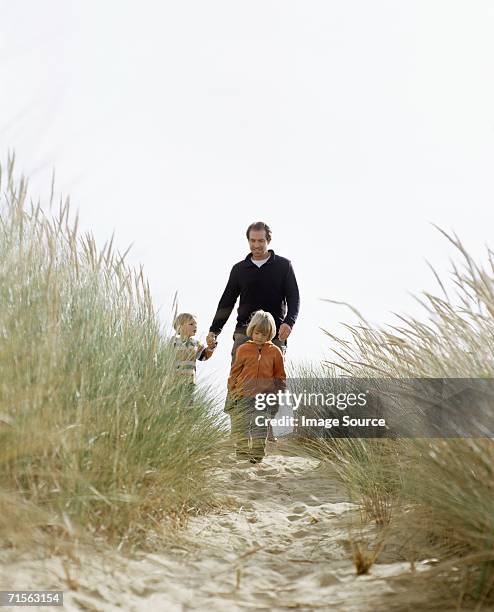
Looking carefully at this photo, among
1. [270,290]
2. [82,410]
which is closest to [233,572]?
[82,410]

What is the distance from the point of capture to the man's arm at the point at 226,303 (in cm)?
544

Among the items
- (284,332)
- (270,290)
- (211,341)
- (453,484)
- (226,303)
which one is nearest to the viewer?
(453,484)

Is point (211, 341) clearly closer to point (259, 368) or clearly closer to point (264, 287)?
point (264, 287)

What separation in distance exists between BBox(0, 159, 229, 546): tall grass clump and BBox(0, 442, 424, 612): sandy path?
105 mm

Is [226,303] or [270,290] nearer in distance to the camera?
[270,290]

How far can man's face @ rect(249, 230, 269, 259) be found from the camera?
17.0 feet

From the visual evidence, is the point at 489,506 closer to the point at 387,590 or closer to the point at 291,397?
the point at 387,590

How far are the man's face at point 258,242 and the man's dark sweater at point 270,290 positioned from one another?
10cm

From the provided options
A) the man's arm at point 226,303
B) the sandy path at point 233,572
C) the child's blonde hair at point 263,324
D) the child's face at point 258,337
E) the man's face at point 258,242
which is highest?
the man's face at point 258,242

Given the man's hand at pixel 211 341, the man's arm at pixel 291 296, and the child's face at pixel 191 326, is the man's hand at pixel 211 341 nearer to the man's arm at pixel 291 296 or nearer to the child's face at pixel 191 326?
the child's face at pixel 191 326

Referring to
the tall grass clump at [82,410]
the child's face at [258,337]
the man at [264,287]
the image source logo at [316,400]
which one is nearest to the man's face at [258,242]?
the man at [264,287]

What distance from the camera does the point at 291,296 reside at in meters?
5.24

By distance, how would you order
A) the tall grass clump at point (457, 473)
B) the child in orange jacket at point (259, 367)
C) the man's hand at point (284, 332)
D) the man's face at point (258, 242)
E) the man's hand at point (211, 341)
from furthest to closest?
the man's hand at point (211, 341), the man's face at point (258, 242), the man's hand at point (284, 332), the child in orange jacket at point (259, 367), the tall grass clump at point (457, 473)

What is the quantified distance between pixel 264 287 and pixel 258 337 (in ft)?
1.78
